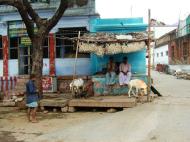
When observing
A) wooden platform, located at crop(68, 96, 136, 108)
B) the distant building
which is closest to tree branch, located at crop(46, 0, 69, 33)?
wooden platform, located at crop(68, 96, 136, 108)

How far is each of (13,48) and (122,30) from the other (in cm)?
557

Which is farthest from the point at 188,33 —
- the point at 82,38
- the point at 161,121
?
the point at 161,121

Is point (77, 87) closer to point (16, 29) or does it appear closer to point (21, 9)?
point (21, 9)

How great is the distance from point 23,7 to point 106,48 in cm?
364

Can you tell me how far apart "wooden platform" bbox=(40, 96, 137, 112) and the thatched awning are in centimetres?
208

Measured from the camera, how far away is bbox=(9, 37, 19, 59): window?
20047 mm

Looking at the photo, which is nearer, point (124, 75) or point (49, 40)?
point (124, 75)

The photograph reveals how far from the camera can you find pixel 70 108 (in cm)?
1488

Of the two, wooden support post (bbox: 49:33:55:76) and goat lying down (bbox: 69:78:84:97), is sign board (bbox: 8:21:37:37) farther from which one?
goat lying down (bbox: 69:78:84:97)

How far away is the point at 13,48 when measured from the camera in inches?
790

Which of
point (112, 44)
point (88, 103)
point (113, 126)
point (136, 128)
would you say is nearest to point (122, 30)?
point (112, 44)

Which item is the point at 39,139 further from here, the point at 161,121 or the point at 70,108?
the point at 70,108

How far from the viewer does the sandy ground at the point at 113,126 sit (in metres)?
9.95

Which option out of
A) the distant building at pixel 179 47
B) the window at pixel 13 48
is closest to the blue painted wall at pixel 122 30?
the window at pixel 13 48
